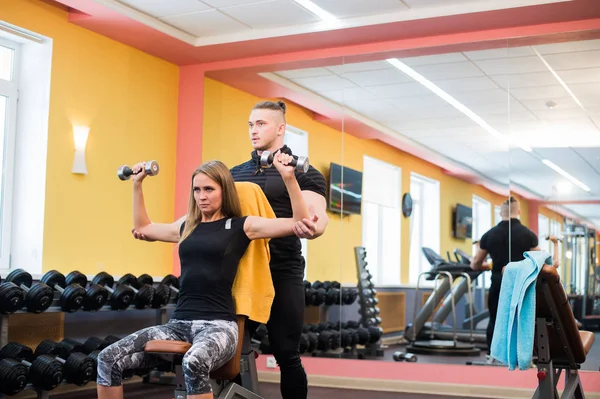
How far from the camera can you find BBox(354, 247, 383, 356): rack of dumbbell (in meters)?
6.02

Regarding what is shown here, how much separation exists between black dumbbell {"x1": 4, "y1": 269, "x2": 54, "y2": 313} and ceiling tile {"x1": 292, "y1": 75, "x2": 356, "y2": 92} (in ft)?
8.87

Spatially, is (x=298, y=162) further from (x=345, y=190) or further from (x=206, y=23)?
(x=345, y=190)

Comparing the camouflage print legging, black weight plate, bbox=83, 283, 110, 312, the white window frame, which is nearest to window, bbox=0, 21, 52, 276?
the white window frame

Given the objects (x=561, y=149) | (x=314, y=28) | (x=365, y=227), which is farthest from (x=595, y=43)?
(x=365, y=227)

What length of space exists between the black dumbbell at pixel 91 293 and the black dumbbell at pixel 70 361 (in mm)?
278

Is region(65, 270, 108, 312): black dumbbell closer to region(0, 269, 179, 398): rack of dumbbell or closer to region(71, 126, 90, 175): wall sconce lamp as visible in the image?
region(0, 269, 179, 398): rack of dumbbell

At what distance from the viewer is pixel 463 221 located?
17.9 feet

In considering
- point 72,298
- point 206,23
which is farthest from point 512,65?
point 72,298

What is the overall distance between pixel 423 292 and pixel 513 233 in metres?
1.42

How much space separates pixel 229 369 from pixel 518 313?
1141mm

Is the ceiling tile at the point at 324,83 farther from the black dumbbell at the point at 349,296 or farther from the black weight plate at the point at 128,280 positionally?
the black weight plate at the point at 128,280

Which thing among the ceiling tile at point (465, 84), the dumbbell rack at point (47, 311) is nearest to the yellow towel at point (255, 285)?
the dumbbell rack at point (47, 311)

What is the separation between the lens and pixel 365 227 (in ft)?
19.6

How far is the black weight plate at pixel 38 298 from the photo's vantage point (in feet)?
12.8
